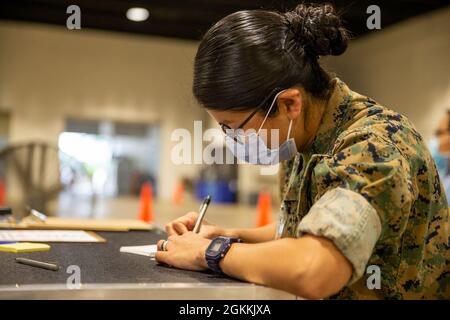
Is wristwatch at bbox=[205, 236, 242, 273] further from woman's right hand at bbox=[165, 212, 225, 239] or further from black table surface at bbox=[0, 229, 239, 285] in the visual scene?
woman's right hand at bbox=[165, 212, 225, 239]

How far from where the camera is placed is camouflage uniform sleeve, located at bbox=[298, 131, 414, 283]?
0.81 m

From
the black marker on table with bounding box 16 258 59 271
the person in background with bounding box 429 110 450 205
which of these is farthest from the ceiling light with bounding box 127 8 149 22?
the black marker on table with bounding box 16 258 59 271

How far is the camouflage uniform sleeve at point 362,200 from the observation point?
811mm

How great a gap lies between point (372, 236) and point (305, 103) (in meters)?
0.34

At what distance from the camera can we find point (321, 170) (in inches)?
35.4

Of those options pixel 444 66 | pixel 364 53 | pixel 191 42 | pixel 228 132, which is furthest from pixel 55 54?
pixel 228 132

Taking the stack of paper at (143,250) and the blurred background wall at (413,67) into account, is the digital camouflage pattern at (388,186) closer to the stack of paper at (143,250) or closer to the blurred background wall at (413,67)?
the stack of paper at (143,250)

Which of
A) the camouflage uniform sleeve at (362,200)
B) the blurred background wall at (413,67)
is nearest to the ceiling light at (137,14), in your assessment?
the blurred background wall at (413,67)

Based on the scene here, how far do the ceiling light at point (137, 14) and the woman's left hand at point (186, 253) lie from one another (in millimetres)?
5628

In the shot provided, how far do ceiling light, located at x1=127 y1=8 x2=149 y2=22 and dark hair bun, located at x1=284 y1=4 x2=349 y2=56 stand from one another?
5.52 metres

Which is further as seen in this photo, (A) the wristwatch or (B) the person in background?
(B) the person in background

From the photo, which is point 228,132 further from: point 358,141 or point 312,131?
point 358,141

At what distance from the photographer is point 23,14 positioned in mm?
7023

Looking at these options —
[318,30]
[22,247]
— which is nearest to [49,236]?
[22,247]
